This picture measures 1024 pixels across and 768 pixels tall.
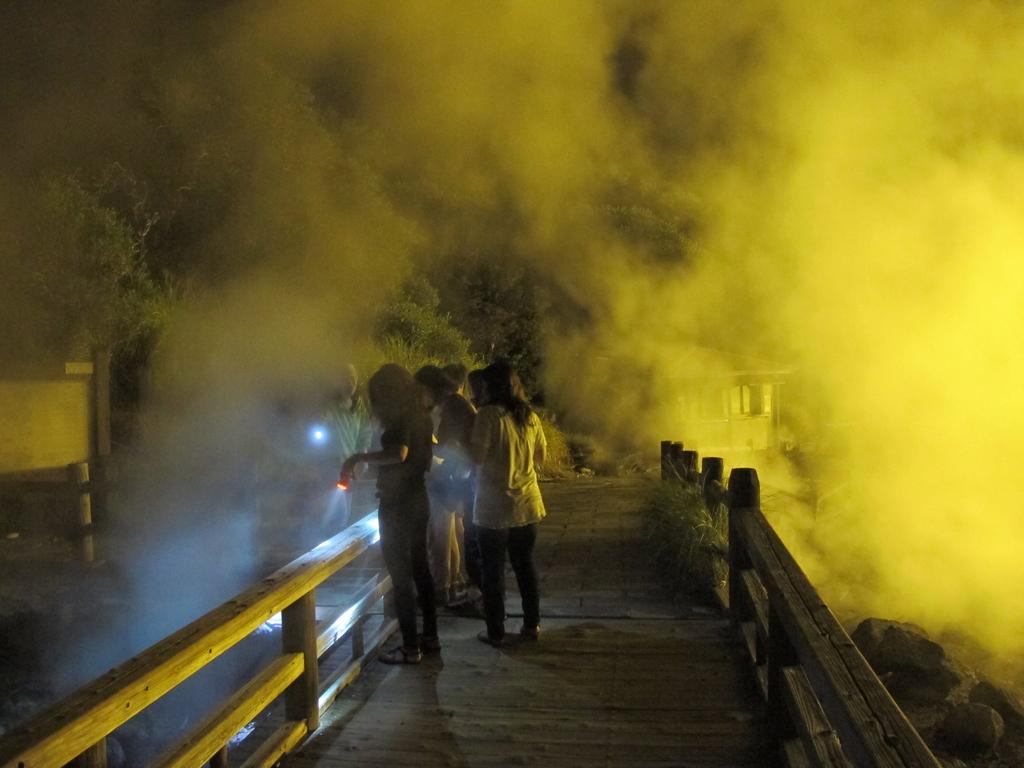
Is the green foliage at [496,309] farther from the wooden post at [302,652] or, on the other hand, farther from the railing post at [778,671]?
the railing post at [778,671]

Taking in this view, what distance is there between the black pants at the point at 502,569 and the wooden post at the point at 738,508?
1118mm

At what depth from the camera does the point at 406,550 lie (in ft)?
12.4

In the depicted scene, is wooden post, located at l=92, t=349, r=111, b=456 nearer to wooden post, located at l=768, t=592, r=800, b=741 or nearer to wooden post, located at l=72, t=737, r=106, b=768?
wooden post, located at l=72, t=737, r=106, b=768

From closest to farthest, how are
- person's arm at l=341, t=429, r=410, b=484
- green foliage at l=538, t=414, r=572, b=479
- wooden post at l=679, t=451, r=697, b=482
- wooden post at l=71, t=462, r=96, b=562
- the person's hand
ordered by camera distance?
person's arm at l=341, t=429, r=410, b=484
the person's hand
wooden post at l=71, t=462, r=96, b=562
wooden post at l=679, t=451, r=697, b=482
green foliage at l=538, t=414, r=572, b=479

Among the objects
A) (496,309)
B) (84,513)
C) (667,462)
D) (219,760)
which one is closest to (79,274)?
(84,513)

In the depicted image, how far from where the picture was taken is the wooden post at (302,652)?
323 cm

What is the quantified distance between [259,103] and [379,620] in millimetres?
9199

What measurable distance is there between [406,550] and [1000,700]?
5167 millimetres

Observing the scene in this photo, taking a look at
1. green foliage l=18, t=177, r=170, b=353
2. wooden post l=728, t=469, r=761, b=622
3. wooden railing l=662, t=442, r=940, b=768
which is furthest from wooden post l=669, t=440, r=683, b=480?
green foliage l=18, t=177, r=170, b=353

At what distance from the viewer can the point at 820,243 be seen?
487 inches

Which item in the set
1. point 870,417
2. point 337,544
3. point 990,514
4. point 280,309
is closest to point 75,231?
point 280,309

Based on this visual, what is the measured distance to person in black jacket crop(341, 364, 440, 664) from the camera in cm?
372

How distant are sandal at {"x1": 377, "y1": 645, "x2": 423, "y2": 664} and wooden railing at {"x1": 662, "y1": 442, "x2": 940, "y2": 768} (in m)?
1.53

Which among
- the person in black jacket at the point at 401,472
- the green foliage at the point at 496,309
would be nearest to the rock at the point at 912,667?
the person in black jacket at the point at 401,472
